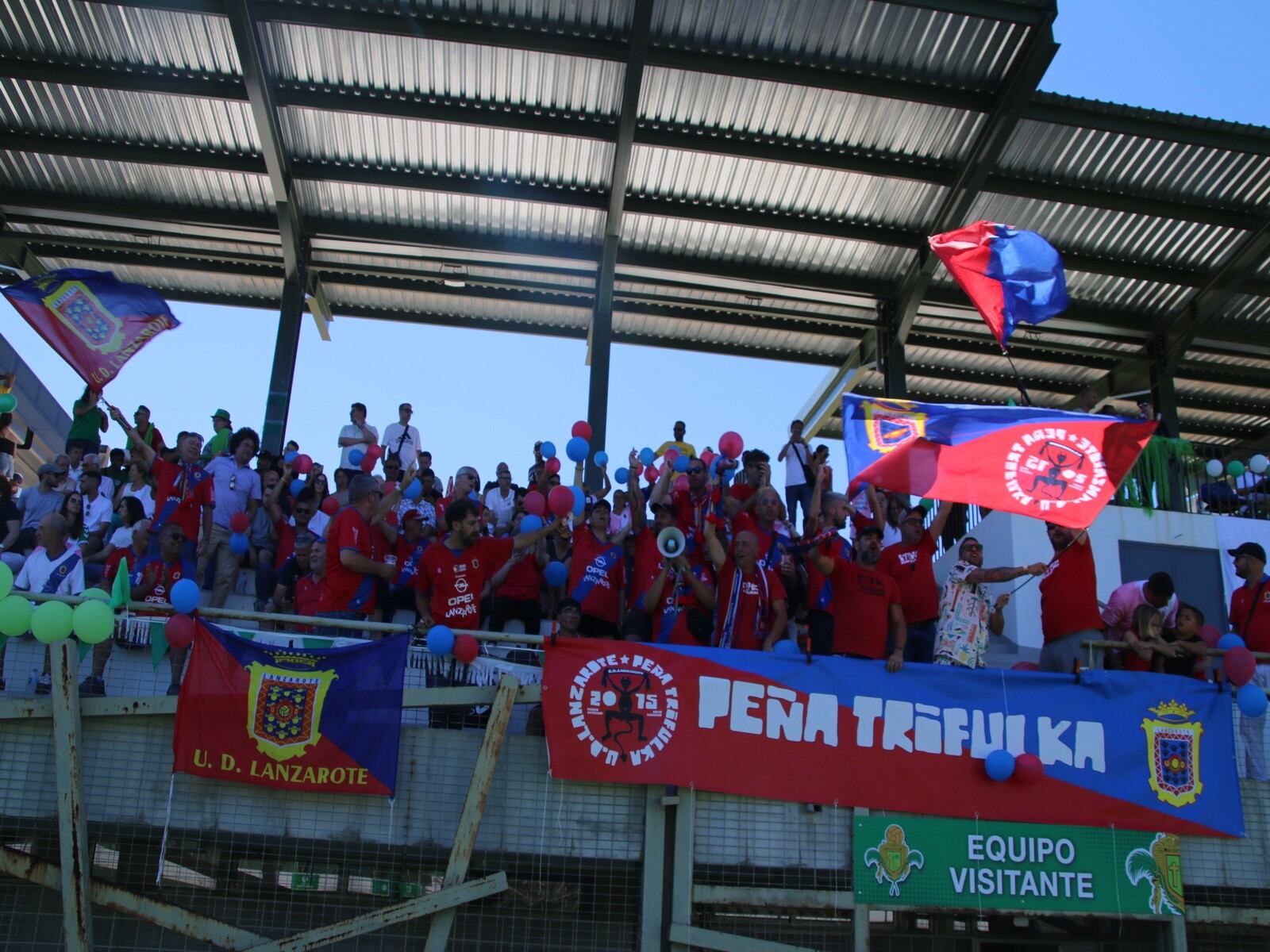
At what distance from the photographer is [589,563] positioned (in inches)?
386

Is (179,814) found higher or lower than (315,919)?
higher

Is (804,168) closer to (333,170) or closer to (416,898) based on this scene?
(333,170)

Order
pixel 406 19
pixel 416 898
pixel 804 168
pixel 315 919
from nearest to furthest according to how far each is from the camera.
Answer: pixel 416 898 → pixel 315 919 → pixel 406 19 → pixel 804 168

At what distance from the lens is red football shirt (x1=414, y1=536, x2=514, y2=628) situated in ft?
29.5

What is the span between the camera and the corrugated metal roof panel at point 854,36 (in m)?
13.3

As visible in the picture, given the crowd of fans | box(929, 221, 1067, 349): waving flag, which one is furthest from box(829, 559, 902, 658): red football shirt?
A: box(929, 221, 1067, 349): waving flag

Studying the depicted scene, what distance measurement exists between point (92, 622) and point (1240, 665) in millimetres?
8139

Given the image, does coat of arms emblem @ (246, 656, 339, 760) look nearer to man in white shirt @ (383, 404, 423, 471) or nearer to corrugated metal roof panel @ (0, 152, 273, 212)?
man in white shirt @ (383, 404, 423, 471)

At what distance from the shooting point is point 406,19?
44.0 ft

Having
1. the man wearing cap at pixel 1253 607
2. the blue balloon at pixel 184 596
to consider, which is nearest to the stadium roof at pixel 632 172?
the man wearing cap at pixel 1253 607

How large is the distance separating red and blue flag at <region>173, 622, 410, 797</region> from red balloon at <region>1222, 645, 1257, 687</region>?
609 centimetres

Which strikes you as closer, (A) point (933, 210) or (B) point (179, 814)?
(B) point (179, 814)

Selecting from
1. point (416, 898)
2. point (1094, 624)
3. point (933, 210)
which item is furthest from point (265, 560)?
point (933, 210)

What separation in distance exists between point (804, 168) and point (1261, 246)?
20.0 feet
